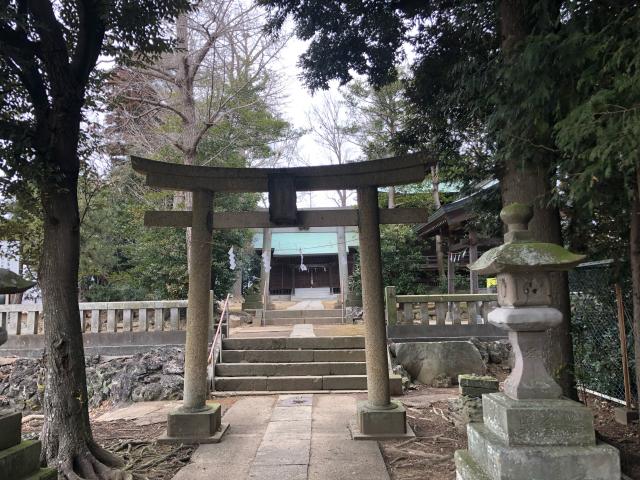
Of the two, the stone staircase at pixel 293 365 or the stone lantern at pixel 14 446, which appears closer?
the stone lantern at pixel 14 446

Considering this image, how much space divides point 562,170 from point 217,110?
36.9ft

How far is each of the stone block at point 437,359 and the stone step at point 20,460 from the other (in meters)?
7.03

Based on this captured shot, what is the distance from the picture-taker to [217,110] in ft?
42.7

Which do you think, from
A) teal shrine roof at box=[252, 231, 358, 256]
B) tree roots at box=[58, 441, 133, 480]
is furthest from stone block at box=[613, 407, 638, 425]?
teal shrine roof at box=[252, 231, 358, 256]

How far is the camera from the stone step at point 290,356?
8.71 metres

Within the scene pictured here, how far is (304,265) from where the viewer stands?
25.4 metres

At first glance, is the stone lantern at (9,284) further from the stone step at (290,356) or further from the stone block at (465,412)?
the stone step at (290,356)

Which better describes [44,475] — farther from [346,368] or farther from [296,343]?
[296,343]

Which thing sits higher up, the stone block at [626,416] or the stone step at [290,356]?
the stone step at [290,356]

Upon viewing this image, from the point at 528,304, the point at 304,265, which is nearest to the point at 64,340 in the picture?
the point at 528,304

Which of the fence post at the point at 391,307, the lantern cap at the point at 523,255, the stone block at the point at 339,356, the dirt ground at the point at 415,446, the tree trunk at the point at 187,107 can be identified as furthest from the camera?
the tree trunk at the point at 187,107

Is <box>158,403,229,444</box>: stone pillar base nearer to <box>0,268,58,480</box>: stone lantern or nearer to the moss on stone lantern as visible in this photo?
<box>0,268,58,480</box>: stone lantern

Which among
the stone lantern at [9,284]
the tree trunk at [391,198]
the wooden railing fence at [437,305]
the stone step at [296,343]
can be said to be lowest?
the stone step at [296,343]

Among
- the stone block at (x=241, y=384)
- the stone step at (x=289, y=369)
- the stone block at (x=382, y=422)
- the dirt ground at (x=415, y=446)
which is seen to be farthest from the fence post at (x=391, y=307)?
the stone block at (x=382, y=422)
